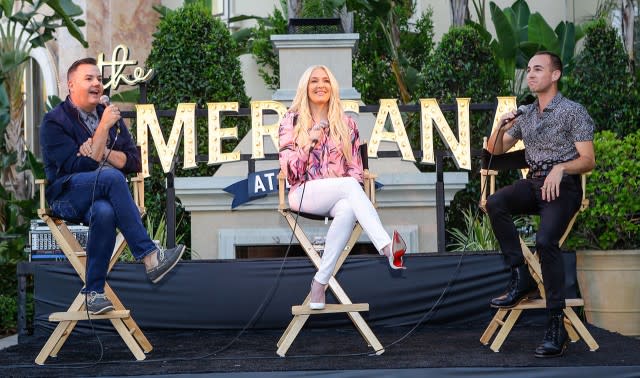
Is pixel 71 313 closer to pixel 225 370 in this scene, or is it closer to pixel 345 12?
pixel 225 370

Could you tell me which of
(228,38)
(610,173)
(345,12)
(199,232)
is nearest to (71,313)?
(199,232)

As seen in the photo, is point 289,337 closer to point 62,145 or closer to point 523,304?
point 523,304

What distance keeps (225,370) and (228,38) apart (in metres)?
6.05

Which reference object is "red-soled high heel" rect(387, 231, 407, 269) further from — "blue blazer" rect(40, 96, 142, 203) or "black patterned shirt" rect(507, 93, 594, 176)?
"blue blazer" rect(40, 96, 142, 203)

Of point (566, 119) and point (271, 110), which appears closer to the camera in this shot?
point (566, 119)

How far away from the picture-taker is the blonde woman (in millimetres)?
5051

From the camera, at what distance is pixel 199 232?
7527 millimetres

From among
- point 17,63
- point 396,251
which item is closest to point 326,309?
point 396,251

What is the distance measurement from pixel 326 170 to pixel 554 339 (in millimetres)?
1567

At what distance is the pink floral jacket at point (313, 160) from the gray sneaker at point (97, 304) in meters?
1.21

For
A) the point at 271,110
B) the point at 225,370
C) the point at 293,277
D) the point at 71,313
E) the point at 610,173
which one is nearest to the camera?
the point at 225,370

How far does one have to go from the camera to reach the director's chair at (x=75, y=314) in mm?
5039

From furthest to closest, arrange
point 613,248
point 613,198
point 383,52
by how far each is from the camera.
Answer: point 383,52, point 613,248, point 613,198

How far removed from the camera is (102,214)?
4.97m
